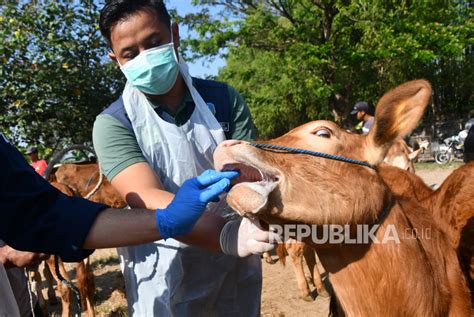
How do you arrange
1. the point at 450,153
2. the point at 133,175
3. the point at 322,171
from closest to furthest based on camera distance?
1. the point at 322,171
2. the point at 133,175
3. the point at 450,153

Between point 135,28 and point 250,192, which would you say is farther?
point 135,28

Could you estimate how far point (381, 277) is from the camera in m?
2.00

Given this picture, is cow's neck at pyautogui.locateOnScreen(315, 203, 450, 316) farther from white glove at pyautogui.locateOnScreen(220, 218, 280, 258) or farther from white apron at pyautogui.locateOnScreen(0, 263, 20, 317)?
white apron at pyautogui.locateOnScreen(0, 263, 20, 317)

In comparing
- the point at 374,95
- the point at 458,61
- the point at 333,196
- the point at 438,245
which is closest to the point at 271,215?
the point at 333,196

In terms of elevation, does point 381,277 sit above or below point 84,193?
above

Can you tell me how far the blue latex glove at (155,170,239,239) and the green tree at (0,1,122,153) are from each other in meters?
6.78

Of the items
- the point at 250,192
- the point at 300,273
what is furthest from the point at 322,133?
the point at 300,273

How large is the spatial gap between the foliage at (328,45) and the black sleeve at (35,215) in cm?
1527

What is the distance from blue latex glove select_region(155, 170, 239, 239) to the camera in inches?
69.9

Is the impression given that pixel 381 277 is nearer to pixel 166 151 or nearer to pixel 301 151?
pixel 301 151

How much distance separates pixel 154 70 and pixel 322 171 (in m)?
0.98

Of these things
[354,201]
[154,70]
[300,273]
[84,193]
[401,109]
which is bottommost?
[300,273]

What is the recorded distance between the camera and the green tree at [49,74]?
7703mm

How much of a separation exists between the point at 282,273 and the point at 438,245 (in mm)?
4686
